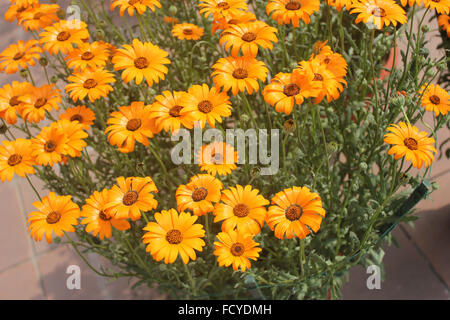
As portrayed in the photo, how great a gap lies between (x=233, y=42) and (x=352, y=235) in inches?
26.2

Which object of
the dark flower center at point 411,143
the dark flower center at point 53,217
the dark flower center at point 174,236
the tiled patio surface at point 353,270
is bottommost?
the tiled patio surface at point 353,270

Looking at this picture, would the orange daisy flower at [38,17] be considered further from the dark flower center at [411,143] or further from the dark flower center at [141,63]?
the dark flower center at [411,143]

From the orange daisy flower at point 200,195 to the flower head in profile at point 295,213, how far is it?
142 mm

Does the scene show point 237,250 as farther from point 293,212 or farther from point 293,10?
point 293,10

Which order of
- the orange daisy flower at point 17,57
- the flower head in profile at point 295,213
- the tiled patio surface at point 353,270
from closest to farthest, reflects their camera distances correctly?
the flower head in profile at point 295,213 → the orange daisy flower at point 17,57 → the tiled patio surface at point 353,270

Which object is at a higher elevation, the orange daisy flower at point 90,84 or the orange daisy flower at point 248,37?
the orange daisy flower at point 248,37

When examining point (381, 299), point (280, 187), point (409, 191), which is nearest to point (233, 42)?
point (280, 187)

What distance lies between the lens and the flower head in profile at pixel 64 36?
4.42 feet

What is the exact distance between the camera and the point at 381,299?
1785mm

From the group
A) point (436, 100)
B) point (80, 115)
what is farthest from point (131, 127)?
point (436, 100)

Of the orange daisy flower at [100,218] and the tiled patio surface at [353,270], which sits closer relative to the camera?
the orange daisy flower at [100,218]

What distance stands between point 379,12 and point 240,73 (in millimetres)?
404

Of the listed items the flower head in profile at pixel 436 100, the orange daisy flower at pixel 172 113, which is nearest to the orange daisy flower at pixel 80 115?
the orange daisy flower at pixel 172 113

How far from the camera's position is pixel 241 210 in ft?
3.35
